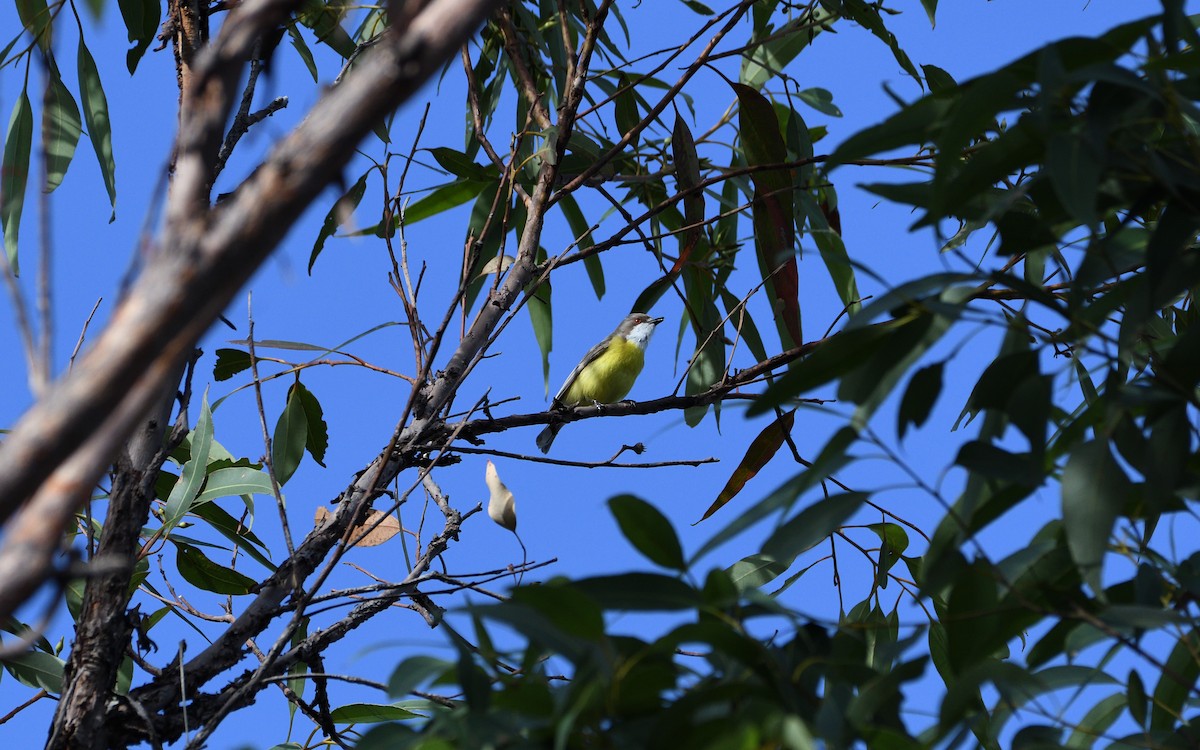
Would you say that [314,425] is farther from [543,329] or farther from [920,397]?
[920,397]

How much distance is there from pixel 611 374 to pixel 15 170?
3.35 m

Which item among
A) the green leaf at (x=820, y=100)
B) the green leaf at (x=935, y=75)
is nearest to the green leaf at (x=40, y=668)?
the green leaf at (x=820, y=100)

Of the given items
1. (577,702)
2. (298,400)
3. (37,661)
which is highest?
(298,400)

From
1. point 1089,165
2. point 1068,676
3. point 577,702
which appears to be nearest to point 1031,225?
point 1089,165

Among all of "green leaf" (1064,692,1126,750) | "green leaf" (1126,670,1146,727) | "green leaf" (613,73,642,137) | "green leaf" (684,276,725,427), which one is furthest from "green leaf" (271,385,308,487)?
"green leaf" (1126,670,1146,727)

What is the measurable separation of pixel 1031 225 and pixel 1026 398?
22 cm

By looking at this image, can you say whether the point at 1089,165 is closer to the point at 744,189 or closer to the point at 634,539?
the point at 634,539

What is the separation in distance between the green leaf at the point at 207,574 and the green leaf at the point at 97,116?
762 millimetres

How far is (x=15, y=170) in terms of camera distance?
231 centimetres

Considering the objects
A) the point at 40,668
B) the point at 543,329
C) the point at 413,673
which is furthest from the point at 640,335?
the point at 413,673

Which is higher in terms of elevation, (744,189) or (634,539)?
(744,189)

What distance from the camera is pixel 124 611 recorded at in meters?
1.54

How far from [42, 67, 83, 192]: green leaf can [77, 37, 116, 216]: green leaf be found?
1.0 inches

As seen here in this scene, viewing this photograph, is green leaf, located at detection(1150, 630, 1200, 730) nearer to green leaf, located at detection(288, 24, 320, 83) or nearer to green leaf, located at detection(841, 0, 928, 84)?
green leaf, located at detection(841, 0, 928, 84)
